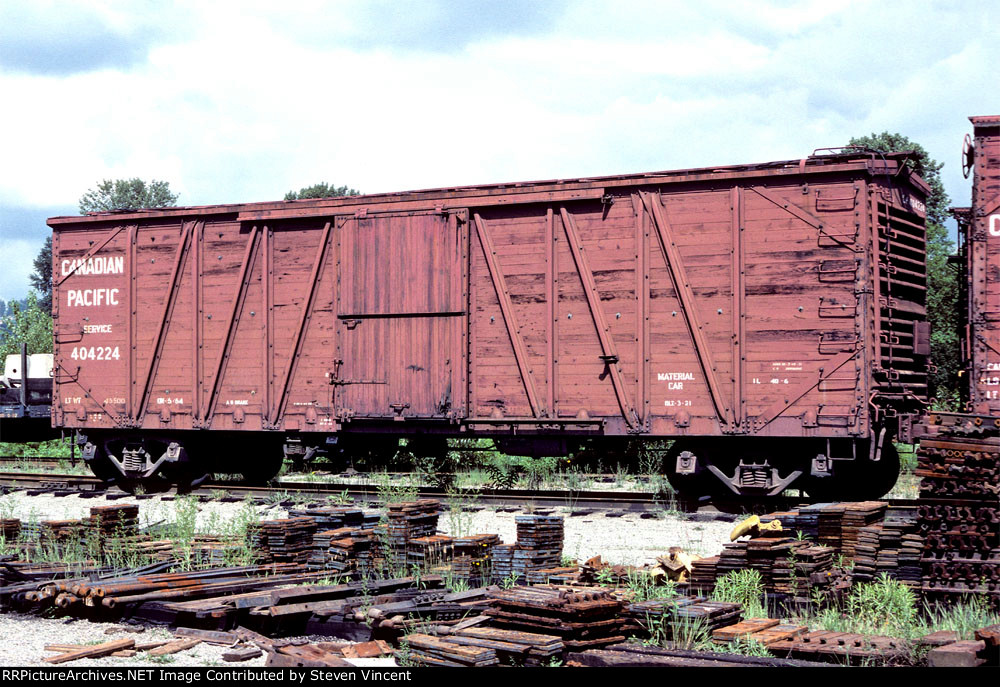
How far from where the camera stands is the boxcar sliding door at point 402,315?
563 inches

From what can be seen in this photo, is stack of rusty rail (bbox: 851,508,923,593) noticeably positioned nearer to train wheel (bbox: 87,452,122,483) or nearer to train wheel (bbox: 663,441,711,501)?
train wheel (bbox: 663,441,711,501)

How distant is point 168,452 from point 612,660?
11973mm

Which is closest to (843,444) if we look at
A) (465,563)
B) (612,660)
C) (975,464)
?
A: (975,464)

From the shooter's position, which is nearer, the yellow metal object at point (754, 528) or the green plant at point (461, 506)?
the yellow metal object at point (754, 528)

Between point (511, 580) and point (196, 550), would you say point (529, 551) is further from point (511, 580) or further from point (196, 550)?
point (196, 550)

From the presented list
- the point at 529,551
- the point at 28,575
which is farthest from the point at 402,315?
the point at 28,575

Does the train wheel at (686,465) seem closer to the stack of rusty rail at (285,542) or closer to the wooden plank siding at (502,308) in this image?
the wooden plank siding at (502,308)

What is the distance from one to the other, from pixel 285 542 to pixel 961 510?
560cm

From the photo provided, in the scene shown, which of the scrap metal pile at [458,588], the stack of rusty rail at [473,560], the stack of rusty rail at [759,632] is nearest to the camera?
the scrap metal pile at [458,588]

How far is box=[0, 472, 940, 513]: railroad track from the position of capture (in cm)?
1329

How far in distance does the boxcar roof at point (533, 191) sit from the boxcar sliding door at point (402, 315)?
266mm

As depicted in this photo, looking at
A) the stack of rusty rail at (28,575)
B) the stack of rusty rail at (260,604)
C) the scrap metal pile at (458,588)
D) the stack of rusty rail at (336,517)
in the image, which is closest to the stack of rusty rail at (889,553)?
the scrap metal pile at (458,588)

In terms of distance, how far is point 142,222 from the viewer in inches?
645
